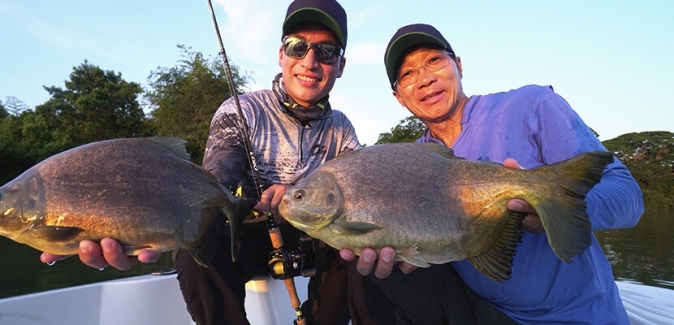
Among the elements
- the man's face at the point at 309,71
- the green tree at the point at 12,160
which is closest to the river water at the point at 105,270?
the man's face at the point at 309,71

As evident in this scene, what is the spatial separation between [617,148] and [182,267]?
263 feet

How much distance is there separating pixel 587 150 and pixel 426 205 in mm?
1111

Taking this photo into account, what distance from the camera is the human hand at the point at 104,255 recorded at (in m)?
2.18

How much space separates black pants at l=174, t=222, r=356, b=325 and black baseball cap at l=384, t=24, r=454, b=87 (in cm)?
162

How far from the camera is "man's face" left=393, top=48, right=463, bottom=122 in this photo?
3.32 meters

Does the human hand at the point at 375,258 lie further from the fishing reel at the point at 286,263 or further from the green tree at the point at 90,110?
the green tree at the point at 90,110

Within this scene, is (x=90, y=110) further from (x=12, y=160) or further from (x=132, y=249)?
(x=132, y=249)

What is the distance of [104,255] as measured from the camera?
2.24 metres

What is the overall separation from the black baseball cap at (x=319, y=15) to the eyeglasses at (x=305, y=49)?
0.11m

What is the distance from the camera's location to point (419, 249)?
2.34m

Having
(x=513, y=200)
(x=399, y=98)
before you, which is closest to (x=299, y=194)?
(x=513, y=200)

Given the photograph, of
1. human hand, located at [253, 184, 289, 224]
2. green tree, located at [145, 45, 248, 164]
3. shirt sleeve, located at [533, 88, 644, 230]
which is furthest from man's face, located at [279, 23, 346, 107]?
green tree, located at [145, 45, 248, 164]

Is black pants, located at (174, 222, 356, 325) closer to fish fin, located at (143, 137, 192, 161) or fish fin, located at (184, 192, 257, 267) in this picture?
fish fin, located at (184, 192, 257, 267)

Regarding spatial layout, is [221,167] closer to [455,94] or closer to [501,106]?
[455,94]
